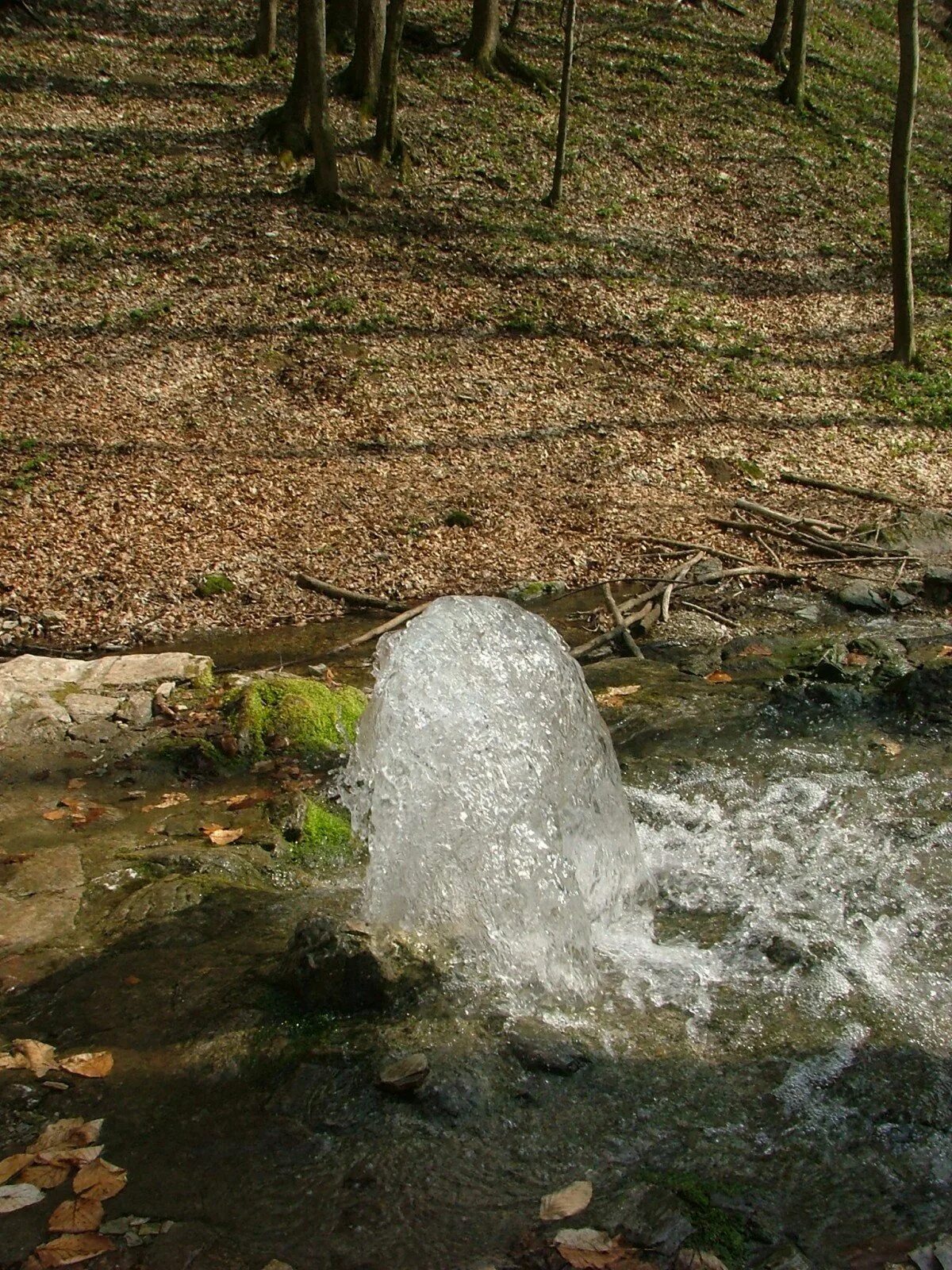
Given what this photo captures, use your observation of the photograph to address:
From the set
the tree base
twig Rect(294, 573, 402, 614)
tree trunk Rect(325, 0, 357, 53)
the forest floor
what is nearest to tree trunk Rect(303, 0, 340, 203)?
the forest floor

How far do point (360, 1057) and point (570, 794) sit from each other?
1.70 metres

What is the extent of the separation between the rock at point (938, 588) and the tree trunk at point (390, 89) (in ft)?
37.5

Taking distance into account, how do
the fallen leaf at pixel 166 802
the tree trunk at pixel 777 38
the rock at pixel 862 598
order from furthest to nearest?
1. the tree trunk at pixel 777 38
2. the rock at pixel 862 598
3. the fallen leaf at pixel 166 802

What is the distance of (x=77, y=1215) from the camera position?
302 cm

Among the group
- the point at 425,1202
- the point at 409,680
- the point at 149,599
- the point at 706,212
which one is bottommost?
the point at 149,599

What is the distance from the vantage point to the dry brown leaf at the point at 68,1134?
10.8 feet

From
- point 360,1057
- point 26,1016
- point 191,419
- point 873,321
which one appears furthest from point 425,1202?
point 873,321

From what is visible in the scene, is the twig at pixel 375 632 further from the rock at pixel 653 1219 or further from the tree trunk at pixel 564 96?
the tree trunk at pixel 564 96

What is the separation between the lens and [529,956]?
14.3 ft

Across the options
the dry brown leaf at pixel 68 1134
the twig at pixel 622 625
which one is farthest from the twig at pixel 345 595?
the dry brown leaf at pixel 68 1134

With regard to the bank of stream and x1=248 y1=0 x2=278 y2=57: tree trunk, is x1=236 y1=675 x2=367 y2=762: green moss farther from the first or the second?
x1=248 y1=0 x2=278 y2=57: tree trunk

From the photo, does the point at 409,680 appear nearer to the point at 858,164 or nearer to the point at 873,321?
the point at 873,321

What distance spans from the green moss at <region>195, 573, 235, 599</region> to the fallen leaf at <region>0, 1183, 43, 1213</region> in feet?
20.3

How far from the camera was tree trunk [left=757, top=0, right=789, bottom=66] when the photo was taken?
2508cm
